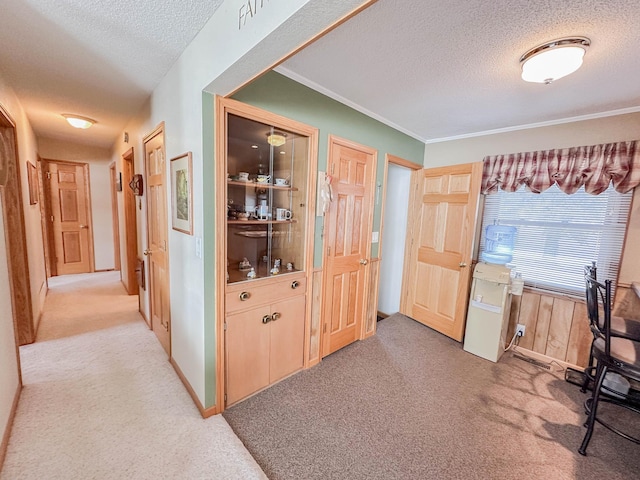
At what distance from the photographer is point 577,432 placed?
5.86ft

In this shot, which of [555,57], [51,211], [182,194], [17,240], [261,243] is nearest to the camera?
[555,57]

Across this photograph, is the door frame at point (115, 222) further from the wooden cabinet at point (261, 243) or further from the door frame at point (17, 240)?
the wooden cabinet at point (261, 243)

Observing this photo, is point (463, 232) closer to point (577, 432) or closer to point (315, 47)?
point (577, 432)

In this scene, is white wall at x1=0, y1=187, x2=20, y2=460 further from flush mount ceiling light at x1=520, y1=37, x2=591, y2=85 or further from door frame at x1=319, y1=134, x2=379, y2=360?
flush mount ceiling light at x1=520, y1=37, x2=591, y2=85

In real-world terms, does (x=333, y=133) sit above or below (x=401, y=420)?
above

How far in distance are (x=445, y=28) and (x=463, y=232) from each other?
205cm

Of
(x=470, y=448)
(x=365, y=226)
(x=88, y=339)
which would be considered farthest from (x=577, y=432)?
(x=88, y=339)

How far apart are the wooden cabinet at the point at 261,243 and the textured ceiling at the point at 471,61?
1.71 ft

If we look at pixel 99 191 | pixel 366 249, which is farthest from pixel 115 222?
pixel 366 249

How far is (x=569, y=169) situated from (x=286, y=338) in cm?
297

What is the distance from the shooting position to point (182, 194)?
1851mm

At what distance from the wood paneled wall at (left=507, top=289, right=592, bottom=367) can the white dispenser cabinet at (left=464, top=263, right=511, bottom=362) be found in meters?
0.20

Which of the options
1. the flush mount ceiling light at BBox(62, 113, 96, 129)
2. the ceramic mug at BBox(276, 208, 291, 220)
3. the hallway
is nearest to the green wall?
the ceramic mug at BBox(276, 208, 291, 220)

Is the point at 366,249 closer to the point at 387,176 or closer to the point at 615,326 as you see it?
the point at 387,176
